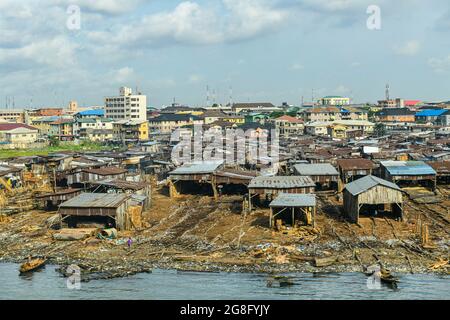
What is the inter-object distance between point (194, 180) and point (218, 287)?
60.7 feet

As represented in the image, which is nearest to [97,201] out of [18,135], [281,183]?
[281,183]

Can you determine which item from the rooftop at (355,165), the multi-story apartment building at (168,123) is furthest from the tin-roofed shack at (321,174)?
the multi-story apartment building at (168,123)

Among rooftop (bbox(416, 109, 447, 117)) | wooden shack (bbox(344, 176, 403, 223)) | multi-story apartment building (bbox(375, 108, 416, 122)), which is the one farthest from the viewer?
multi-story apartment building (bbox(375, 108, 416, 122))

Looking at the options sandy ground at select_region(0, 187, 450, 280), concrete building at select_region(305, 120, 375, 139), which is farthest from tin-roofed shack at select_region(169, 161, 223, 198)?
concrete building at select_region(305, 120, 375, 139)

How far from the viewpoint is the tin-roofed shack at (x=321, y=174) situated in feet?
115

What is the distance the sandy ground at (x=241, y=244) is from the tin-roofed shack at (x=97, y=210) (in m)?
1.03

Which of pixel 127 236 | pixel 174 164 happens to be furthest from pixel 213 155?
pixel 127 236

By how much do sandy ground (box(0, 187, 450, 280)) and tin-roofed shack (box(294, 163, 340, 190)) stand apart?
489 cm

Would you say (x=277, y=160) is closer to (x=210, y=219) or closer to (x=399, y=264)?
(x=210, y=219)

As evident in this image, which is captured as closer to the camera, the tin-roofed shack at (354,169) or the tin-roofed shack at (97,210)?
the tin-roofed shack at (97,210)

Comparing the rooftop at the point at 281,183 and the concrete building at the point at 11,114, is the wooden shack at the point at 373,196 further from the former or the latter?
the concrete building at the point at 11,114

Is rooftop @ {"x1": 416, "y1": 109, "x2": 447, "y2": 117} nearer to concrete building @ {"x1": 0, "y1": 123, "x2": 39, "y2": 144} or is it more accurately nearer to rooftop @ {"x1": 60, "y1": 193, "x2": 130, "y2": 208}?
concrete building @ {"x1": 0, "y1": 123, "x2": 39, "y2": 144}

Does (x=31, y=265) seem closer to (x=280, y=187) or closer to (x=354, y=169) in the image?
(x=280, y=187)

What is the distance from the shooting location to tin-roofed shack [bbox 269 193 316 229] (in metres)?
25.0
